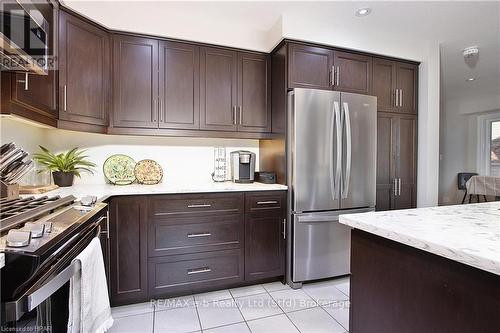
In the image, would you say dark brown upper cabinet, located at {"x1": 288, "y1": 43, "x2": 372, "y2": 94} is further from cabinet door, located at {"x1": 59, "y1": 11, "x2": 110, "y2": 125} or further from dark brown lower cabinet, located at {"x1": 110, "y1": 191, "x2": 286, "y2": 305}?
cabinet door, located at {"x1": 59, "y1": 11, "x2": 110, "y2": 125}

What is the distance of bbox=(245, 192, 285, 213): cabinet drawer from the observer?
7.34ft

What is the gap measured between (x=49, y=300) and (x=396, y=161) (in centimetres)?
305

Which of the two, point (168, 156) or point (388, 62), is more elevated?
point (388, 62)

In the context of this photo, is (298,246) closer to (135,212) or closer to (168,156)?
(135,212)

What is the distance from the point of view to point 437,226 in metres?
0.99

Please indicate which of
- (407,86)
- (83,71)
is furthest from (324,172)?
(83,71)

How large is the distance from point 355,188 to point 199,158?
5.35ft

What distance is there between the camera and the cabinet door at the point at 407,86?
2.81 metres

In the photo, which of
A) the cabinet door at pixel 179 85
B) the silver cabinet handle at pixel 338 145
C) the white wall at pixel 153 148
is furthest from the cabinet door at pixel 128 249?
the silver cabinet handle at pixel 338 145

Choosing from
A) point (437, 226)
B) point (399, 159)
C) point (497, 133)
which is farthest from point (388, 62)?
point (497, 133)

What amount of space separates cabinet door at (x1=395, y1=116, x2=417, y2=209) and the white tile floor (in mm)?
1283

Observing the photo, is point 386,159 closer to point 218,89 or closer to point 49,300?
point 218,89

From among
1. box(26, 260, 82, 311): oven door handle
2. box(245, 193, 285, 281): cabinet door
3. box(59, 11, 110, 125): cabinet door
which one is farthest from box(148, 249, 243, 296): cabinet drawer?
box(59, 11, 110, 125): cabinet door

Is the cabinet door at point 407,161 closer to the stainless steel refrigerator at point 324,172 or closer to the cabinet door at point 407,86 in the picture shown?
the cabinet door at point 407,86
